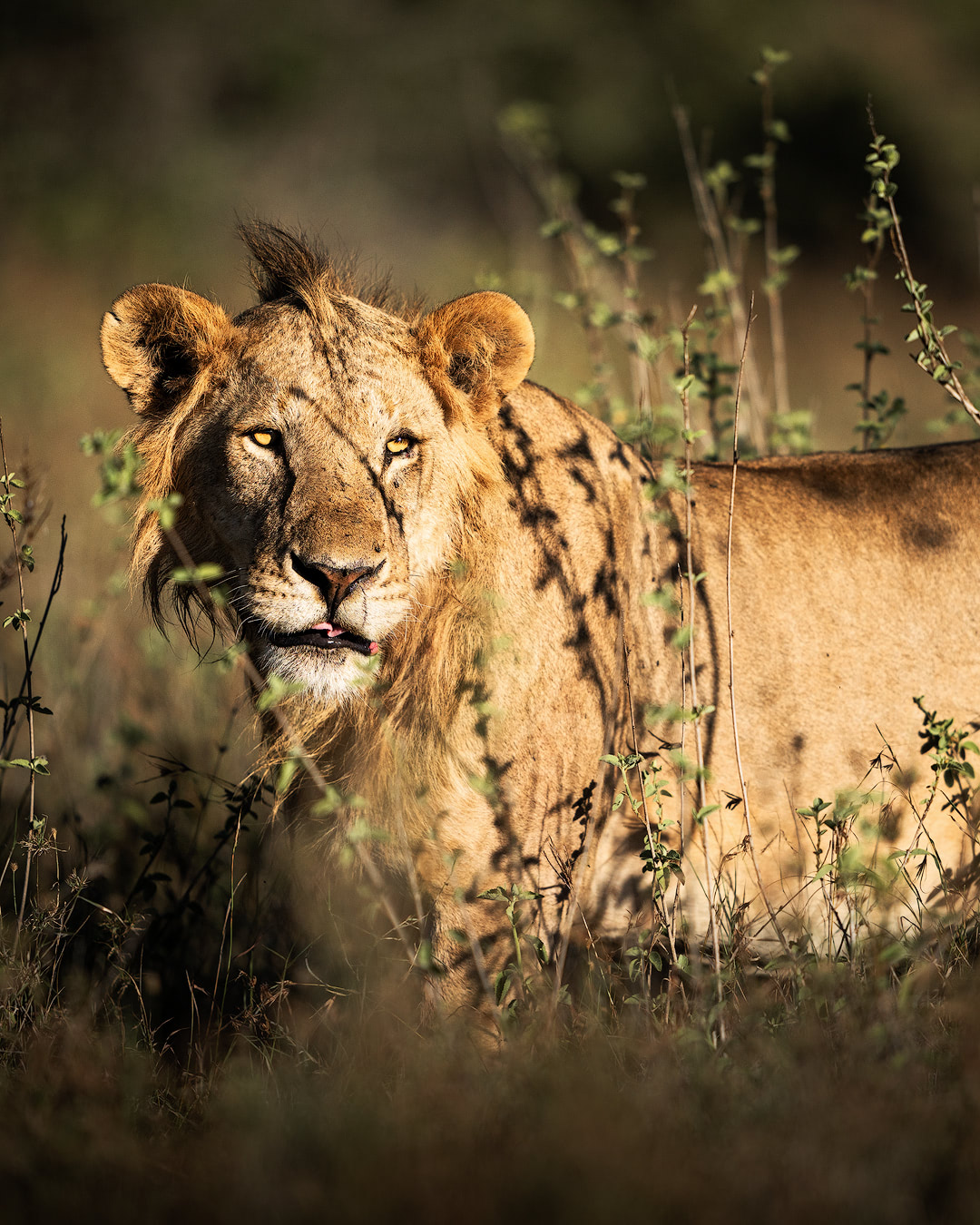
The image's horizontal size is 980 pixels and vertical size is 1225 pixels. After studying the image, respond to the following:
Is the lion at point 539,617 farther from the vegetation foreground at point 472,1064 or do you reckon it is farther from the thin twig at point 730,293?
the thin twig at point 730,293

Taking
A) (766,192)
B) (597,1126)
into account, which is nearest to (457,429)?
(597,1126)

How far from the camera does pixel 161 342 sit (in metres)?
3.23

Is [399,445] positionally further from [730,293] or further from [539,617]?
[730,293]

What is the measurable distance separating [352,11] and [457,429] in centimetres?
2168

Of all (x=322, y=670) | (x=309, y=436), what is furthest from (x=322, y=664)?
(x=309, y=436)

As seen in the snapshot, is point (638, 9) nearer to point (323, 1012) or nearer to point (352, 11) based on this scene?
point (352, 11)

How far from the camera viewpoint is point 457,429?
3.22 meters

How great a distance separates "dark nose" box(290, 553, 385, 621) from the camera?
9.11ft

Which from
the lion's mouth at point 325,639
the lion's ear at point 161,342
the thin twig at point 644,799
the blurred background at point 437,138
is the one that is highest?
the blurred background at point 437,138

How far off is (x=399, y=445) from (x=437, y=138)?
19.4 m

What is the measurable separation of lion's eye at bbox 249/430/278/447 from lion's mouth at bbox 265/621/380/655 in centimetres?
51

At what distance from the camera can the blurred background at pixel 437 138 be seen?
14891 mm

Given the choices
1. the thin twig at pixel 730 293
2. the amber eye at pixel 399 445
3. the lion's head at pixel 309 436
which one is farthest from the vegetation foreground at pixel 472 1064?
the thin twig at pixel 730 293

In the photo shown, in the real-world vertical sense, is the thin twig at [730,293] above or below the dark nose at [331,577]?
above
